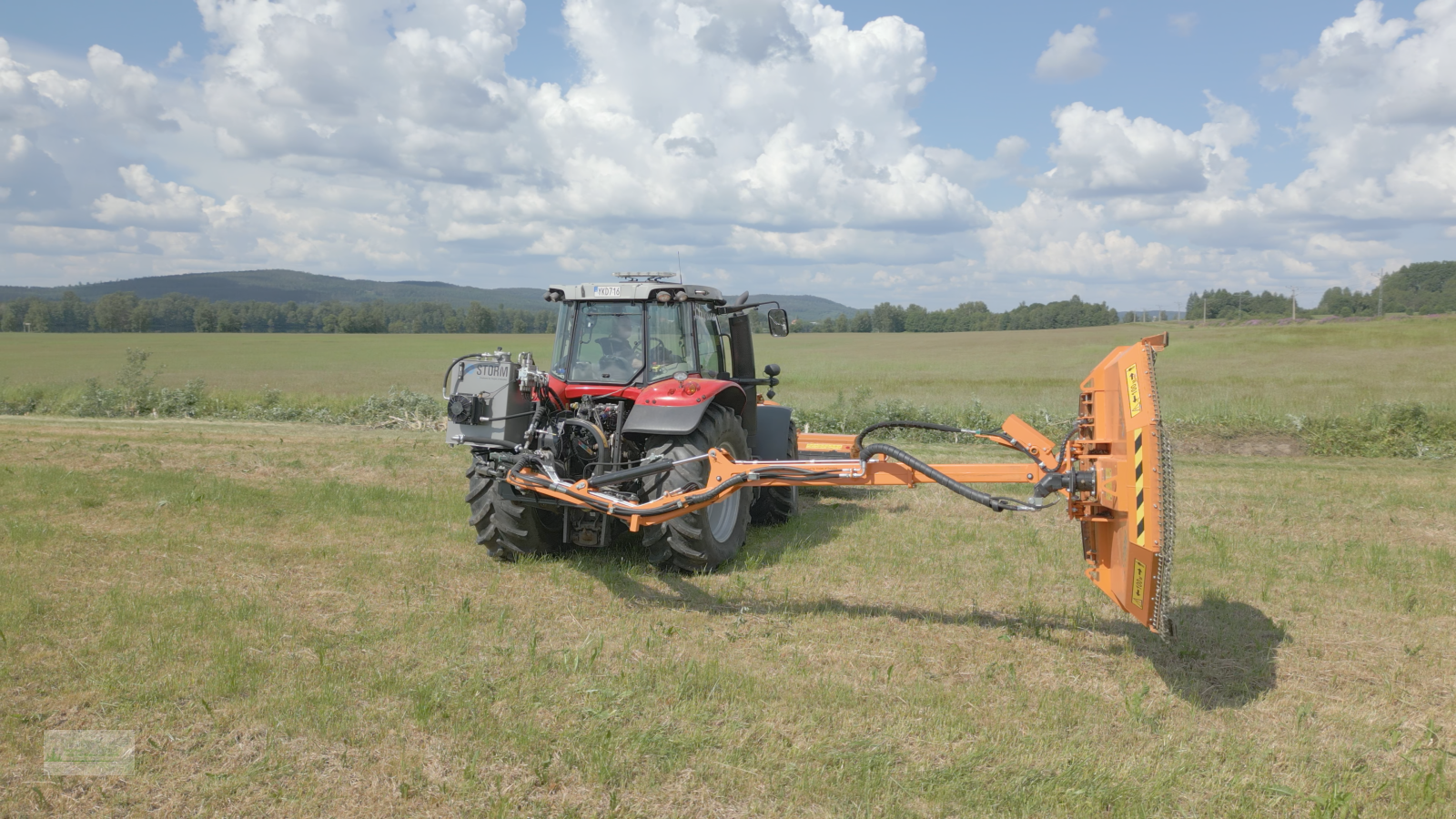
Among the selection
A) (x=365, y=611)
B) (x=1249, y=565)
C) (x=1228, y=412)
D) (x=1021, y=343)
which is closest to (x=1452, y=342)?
(x=1021, y=343)

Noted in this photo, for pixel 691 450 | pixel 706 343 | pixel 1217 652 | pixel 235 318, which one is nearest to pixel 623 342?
pixel 706 343

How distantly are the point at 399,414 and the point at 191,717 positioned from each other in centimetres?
1711

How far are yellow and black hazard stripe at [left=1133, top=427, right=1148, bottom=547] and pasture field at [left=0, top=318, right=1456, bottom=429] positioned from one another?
548 inches

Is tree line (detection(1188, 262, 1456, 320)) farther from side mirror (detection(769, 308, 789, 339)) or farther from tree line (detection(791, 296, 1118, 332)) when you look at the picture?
side mirror (detection(769, 308, 789, 339))

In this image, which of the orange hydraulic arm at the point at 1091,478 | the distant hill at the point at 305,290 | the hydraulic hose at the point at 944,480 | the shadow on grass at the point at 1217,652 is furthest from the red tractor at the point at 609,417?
the distant hill at the point at 305,290

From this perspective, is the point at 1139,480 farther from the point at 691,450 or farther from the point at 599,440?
the point at 599,440

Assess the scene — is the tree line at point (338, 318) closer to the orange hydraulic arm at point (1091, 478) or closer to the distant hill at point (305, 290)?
the distant hill at point (305, 290)

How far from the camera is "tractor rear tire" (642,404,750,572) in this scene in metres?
6.44

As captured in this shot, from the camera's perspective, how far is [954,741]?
4223 millimetres

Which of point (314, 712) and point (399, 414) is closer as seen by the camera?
point (314, 712)

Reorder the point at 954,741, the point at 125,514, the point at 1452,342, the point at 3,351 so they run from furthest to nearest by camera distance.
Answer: the point at 3,351, the point at 1452,342, the point at 125,514, the point at 954,741

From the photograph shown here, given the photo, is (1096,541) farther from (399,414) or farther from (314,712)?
(399,414)

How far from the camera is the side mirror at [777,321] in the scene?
818 centimetres

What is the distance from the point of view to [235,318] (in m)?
81.4
